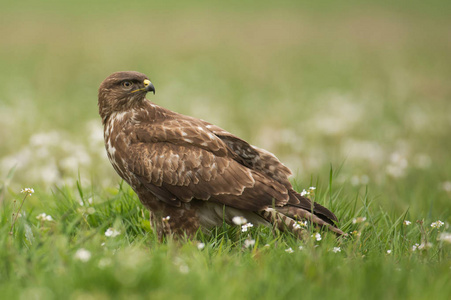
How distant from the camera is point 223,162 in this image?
18.6 ft

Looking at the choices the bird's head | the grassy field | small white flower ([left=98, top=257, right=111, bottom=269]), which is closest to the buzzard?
the bird's head

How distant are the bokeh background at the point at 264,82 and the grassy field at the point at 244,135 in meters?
0.06

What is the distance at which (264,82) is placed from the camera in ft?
53.1

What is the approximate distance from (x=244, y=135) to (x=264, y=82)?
5027 millimetres

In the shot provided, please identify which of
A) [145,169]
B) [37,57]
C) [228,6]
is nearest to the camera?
[145,169]

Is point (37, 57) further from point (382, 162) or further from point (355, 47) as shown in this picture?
point (382, 162)

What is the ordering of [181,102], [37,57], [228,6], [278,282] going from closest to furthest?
[278,282]
[181,102]
[37,57]
[228,6]

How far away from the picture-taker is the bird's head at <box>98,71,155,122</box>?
590 cm

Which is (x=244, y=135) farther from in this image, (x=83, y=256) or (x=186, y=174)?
(x=83, y=256)

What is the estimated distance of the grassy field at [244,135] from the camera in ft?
13.3

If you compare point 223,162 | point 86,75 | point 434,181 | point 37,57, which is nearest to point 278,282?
point 223,162

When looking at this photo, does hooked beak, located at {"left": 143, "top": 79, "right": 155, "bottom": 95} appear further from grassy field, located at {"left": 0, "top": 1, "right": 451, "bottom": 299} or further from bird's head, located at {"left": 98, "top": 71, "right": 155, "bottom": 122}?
grassy field, located at {"left": 0, "top": 1, "right": 451, "bottom": 299}

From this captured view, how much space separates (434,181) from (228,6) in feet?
72.3

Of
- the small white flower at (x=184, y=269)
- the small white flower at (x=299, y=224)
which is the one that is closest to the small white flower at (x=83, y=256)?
the small white flower at (x=184, y=269)
